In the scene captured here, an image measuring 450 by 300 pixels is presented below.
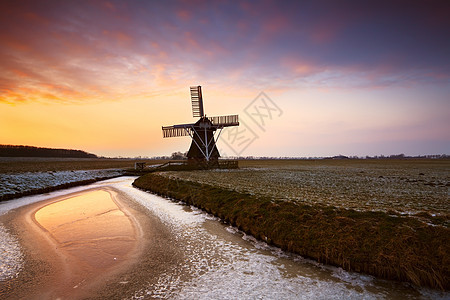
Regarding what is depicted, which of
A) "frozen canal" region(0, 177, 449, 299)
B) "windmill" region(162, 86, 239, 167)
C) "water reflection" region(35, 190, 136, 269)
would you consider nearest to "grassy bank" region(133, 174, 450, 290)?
"frozen canal" region(0, 177, 449, 299)

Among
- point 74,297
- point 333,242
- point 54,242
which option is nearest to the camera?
point 74,297

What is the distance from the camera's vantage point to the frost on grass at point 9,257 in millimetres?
6902

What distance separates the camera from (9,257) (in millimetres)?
8016

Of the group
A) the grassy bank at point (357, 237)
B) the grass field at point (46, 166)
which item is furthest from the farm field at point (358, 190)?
the grass field at point (46, 166)

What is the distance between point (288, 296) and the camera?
5.77 meters

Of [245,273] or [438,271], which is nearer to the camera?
[438,271]

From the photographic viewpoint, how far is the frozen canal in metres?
5.83

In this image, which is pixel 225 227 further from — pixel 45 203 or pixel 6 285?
pixel 45 203

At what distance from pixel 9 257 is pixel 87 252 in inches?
97.4

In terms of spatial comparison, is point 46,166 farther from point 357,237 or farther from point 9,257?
point 357,237

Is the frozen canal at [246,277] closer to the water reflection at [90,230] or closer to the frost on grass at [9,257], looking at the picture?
the frost on grass at [9,257]

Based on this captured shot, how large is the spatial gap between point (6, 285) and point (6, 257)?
2505 millimetres

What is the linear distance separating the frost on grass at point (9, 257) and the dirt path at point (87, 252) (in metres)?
0.26

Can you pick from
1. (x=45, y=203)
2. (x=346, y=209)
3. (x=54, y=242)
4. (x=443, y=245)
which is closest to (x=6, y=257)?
(x=54, y=242)
